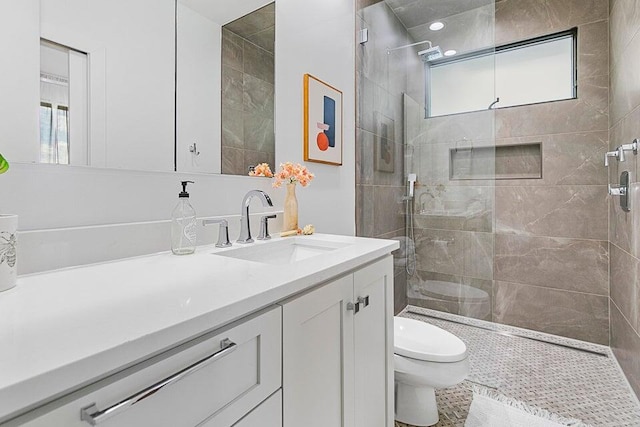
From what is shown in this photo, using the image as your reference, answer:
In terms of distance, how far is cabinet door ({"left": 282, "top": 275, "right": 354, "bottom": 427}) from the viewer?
0.74 metres

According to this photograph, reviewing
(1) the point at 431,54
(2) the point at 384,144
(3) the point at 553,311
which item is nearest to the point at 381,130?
(2) the point at 384,144

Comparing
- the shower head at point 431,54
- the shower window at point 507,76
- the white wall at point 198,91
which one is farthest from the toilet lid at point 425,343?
the shower head at point 431,54

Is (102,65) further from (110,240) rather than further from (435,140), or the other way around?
(435,140)

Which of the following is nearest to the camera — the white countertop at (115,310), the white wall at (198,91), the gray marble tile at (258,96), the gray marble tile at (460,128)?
the white countertop at (115,310)

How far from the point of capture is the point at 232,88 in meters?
1.35

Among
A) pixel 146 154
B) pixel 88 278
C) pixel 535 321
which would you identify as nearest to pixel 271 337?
pixel 88 278

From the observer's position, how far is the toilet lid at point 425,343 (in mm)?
1444

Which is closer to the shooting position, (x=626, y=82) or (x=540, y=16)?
(x=626, y=82)

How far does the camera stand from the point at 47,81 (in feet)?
2.72

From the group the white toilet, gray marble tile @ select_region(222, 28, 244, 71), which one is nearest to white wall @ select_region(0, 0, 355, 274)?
gray marble tile @ select_region(222, 28, 244, 71)

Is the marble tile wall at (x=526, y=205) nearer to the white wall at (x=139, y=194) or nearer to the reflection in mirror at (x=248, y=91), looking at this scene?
the white wall at (x=139, y=194)

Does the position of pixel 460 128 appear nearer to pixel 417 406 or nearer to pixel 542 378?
pixel 542 378

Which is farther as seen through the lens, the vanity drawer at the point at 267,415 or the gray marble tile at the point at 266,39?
the gray marble tile at the point at 266,39

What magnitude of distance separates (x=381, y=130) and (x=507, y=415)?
1.91 m
